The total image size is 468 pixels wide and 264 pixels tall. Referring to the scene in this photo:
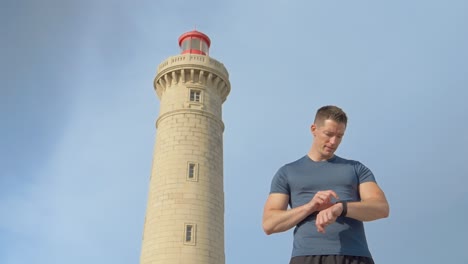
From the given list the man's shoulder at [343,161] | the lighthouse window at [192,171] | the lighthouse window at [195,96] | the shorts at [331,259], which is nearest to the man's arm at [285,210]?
the shorts at [331,259]

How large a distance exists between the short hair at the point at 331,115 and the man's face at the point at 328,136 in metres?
0.03

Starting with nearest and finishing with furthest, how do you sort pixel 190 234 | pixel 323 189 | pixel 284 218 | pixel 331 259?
pixel 331 259
pixel 284 218
pixel 323 189
pixel 190 234

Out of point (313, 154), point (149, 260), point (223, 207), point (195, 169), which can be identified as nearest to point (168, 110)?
point (195, 169)

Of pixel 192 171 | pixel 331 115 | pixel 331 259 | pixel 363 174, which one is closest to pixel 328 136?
pixel 331 115

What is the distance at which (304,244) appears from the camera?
450cm

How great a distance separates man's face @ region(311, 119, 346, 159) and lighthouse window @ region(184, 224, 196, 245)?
1877 cm

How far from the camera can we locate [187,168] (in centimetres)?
2431

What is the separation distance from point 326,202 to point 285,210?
0.53 m

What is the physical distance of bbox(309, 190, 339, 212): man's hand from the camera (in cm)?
426

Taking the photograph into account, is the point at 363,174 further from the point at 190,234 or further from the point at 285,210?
the point at 190,234

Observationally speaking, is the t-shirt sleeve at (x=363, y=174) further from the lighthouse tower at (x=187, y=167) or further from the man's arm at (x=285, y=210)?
the lighthouse tower at (x=187, y=167)

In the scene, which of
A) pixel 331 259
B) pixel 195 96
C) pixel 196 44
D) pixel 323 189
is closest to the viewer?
pixel 331 259

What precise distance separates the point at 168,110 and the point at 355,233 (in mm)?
22094

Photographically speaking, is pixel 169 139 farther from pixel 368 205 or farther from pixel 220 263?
pixel 368 205
